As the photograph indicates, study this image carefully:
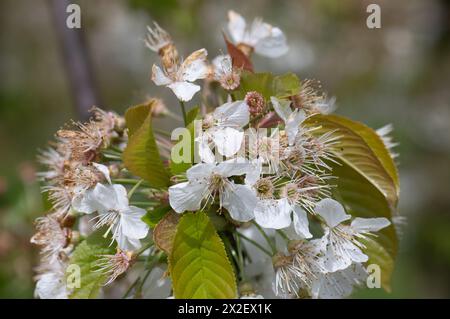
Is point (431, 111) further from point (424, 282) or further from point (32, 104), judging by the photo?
point (32, 104)

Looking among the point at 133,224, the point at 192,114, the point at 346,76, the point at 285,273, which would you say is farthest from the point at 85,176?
the point at 346,76

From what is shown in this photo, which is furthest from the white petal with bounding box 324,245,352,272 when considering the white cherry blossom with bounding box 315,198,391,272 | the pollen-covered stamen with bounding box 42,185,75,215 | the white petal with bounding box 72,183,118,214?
the pollen-covered stamen with bounding box 42,185,75,215

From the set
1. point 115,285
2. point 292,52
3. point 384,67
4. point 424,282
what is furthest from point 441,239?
point 115,285

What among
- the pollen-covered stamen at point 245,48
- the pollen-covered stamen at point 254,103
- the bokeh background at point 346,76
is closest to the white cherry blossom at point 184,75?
the pollen-covered stamen at point 254,103

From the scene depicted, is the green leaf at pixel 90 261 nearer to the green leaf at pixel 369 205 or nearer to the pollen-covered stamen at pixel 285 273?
the pollen-covered stamen at pixel 285 273

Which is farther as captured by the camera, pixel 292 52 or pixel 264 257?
pixel 292 52

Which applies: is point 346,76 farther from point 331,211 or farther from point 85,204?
point 85,204

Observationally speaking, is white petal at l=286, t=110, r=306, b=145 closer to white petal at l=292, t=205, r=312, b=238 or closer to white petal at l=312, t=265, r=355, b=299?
white petal at l=292, t=205, r=312, b=238
